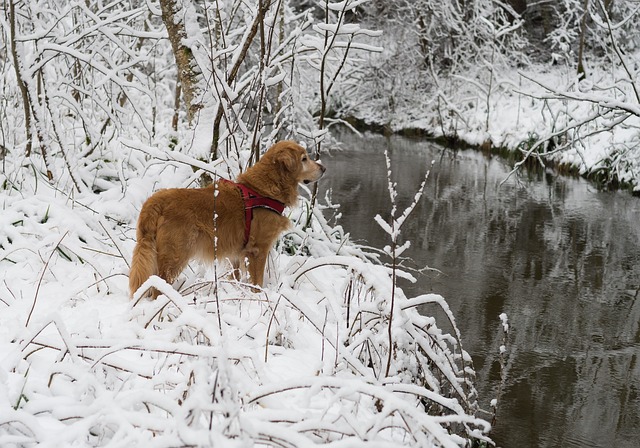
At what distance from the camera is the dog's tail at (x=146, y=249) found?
433 centimetres

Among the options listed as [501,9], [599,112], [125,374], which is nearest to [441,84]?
[501,9]

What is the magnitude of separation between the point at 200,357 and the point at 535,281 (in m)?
5.71

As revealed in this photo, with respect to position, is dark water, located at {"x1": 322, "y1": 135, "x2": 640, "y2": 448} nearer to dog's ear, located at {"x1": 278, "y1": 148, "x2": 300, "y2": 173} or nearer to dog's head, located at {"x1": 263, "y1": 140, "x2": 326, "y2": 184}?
dog's head, located at {"x1": 263, "y1": 140, "x2": 326, "y2": 184}

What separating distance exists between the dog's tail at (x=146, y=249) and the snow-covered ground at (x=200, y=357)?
8.1 inches

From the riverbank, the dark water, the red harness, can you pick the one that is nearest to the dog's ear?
the red harness

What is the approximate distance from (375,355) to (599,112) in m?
6.33

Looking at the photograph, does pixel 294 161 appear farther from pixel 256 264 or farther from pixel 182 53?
pixel 182 53

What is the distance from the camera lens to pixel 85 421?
7.64 feet

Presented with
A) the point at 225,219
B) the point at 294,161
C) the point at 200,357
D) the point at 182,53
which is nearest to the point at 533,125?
the point at 182,53

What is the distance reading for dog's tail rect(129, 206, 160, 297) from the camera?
4328mm

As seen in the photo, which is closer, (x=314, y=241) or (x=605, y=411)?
(x=605, y=411)

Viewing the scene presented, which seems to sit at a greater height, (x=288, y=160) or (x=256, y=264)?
(x=288, y=160)

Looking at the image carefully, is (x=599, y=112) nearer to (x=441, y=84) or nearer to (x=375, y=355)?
(x=375, y=355)

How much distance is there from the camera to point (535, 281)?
7.52 meters
